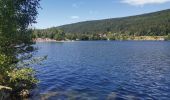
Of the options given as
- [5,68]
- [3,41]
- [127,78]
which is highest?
[3,41]

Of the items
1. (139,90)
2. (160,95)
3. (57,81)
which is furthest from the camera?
(57,81)

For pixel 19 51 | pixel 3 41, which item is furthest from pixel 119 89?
pixel 3 41

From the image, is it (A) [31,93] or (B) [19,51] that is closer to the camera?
(B) [19,51]

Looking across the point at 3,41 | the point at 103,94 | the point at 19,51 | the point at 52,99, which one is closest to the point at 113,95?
the point at 103,94

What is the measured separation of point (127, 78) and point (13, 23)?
3031 cm

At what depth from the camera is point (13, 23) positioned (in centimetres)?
3566

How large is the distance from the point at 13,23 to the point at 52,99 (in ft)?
38.7

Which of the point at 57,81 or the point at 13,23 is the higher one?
the point at 13,23

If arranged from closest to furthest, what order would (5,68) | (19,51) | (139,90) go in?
(5,68) → (19,51) → (139,90)

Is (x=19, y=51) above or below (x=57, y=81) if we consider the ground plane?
above

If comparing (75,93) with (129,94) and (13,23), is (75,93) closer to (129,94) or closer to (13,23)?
(129,94)

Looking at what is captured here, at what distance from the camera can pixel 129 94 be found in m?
44.3

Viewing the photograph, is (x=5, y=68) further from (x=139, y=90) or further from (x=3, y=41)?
Answer: (x=139, y=90)

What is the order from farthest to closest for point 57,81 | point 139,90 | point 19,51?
1. point 57,81
2. point 139,90
3. point 19,51
